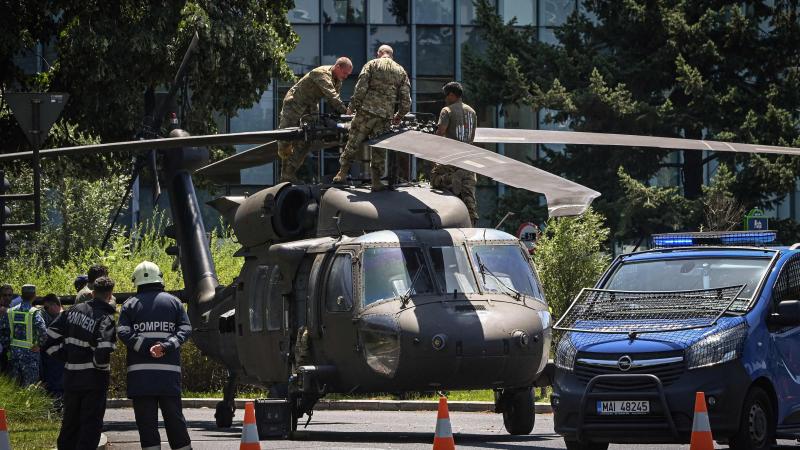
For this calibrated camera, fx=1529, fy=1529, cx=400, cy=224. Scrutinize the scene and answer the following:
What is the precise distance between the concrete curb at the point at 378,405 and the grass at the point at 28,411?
16.4 feet

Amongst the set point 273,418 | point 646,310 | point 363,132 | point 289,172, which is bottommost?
point 273,418

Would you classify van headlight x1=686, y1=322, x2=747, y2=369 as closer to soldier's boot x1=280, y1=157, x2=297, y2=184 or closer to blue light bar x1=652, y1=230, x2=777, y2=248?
blue light bar x1=652, y1=230, x2=777, y2=248

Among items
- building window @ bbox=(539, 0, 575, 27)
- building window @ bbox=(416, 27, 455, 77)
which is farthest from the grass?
building window @ bbox=(539, 0, 575, 27)

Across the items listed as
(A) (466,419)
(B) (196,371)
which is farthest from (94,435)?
(B) (196,371)

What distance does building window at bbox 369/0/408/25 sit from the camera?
42.5 m

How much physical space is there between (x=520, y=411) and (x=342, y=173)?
319 centimetres

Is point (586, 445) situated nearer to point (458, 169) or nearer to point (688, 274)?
point (688, 274)

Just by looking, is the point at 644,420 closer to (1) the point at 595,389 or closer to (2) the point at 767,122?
(1) the point at 595,389

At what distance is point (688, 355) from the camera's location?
11977mm

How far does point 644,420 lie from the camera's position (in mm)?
11953

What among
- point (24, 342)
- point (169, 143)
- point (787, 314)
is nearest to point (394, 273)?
point (169, 143)

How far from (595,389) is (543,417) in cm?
813

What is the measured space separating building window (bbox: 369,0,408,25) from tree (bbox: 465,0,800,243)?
422cm

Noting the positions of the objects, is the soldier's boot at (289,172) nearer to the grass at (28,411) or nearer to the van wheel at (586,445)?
the grass at (28,411)
